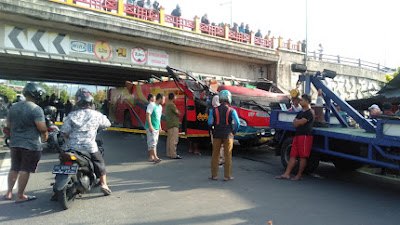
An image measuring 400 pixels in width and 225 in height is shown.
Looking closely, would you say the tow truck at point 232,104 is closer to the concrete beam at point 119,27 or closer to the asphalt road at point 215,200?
the asphalt road at point 215,200

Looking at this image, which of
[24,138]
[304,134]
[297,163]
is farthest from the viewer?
[297,163]

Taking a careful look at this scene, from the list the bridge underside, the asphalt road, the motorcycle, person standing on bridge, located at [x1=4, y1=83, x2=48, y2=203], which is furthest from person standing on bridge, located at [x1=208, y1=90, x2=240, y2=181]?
the bridge underside

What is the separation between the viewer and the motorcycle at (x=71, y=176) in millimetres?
3980

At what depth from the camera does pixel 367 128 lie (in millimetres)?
5547

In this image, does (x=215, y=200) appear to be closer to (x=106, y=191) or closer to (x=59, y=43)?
(x=106, y=191)

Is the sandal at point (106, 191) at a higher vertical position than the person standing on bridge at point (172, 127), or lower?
lower

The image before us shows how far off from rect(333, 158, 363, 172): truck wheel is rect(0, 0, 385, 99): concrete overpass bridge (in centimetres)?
995

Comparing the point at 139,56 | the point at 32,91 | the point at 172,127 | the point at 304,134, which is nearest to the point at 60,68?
the point at 139,56

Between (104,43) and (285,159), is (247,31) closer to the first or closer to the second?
(104,43)

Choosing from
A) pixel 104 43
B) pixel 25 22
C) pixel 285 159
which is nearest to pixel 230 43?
pixel 104 43

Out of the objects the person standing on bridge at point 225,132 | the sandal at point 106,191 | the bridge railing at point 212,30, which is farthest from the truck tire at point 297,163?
the bridge railing at point 212,30

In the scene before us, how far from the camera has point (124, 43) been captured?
544 inches

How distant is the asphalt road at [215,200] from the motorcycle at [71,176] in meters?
0.22

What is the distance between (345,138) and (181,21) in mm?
12325
